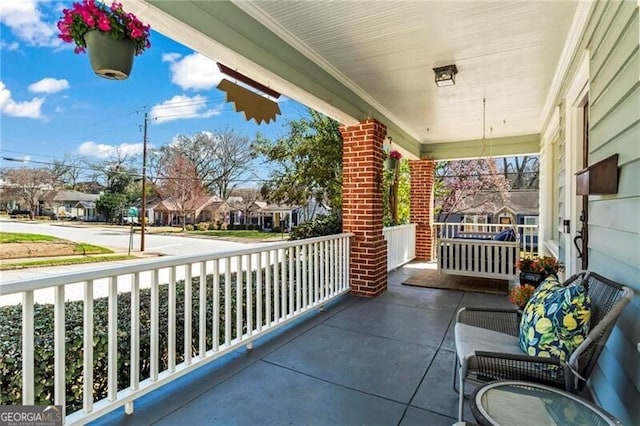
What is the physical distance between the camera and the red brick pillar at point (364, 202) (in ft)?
14.0

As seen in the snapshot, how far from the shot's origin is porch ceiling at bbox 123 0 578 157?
2.37 m

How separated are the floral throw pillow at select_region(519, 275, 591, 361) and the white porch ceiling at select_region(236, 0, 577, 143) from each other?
2.14 metres

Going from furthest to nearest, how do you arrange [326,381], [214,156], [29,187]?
[214,156] < [29,187] < [326,381]

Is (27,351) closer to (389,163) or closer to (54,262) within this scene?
(54,262)

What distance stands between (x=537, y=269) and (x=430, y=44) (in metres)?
2.70

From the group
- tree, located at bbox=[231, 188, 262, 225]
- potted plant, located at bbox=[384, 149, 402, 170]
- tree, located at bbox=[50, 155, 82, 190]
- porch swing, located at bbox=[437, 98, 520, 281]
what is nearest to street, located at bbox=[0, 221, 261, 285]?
tree, located at bbox=[50, 155, 82, 190]

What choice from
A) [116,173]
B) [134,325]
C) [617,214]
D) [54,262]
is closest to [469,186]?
[116,173]

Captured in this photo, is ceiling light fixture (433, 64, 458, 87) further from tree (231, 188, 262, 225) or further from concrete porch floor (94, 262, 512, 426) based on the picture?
tree (231, 188, 262, 225)

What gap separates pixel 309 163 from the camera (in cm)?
693

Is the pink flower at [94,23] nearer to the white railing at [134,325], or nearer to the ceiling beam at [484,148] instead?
the white railing at [134,325]

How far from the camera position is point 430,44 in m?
3.00

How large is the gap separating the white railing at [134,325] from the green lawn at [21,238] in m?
0.54

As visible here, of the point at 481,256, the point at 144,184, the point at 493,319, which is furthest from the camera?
the point at 144,184

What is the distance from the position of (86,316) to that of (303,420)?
1.28 metres
